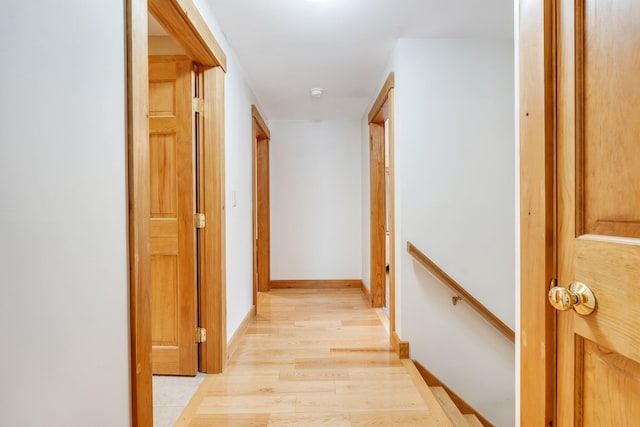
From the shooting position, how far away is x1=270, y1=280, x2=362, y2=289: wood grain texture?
4.76 meters

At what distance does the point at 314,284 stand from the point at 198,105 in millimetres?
3084

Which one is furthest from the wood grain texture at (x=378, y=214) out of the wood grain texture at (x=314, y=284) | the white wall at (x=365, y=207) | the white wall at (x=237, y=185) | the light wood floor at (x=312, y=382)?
the white wall at (x=237, y=185)

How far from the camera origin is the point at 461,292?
7.89 feet

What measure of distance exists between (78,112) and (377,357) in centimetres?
231

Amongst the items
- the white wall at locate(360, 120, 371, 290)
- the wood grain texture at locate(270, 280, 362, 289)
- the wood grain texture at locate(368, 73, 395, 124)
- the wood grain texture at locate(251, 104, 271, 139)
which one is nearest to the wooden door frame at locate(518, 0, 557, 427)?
the wood grain texture at locate(368, 73, 395, 124)

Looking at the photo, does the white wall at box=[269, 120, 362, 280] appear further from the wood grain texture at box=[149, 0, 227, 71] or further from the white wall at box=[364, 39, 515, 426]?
the wood grain texture at box=[149, 0, 227, 71]

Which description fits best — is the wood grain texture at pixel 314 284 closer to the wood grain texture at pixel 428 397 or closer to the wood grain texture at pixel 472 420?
the wood grain texture at pixel 428 397

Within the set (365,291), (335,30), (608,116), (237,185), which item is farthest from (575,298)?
(365,291)

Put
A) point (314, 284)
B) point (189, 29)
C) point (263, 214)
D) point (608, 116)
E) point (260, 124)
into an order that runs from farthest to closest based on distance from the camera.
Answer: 1. point (314, 284)
2. point (263, 214)
3. point (260, 124)
4. point (189, 29)
5. point (608, 116)

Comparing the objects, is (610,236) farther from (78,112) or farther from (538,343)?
(78,112)

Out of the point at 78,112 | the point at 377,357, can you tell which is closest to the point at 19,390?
the point at 78,112

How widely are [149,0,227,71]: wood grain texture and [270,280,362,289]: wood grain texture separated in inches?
122

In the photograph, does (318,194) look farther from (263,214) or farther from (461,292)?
(461,292)

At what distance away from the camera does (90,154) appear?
963 mm
